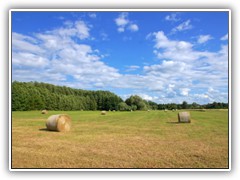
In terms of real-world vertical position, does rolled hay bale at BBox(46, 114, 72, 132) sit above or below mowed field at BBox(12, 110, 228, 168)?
above

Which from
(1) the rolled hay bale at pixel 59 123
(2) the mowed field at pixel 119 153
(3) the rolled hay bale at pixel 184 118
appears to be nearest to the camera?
(2) the mowed field at pixel 119 153

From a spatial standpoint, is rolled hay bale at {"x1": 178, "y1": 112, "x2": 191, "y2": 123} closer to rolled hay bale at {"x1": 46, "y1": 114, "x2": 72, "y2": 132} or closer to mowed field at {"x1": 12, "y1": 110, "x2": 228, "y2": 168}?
mowed field at {"x1": 12, "y1": 110, "x2": 228, "y2": 168}

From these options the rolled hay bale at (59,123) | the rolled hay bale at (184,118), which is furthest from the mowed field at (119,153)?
the rolled hay bale at (184,118)

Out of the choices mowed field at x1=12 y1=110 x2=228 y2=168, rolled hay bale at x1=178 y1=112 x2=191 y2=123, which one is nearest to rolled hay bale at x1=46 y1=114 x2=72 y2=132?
mowed field at x1=12 y1=110 x2=228 y2=168

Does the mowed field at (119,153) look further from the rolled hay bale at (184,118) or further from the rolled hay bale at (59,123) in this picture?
the rolled hay bale at (184,118)

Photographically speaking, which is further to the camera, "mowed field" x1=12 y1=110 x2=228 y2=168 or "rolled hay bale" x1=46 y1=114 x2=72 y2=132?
"rolled hay bale" x1=46 y1=114 x2=72 y2=132

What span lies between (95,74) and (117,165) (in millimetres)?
2724

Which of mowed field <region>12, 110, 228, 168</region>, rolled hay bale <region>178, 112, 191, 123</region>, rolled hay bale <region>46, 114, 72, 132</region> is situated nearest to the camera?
mowed field <region>12, 110, 228, 168</region>

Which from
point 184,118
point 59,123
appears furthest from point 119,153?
point 184,118

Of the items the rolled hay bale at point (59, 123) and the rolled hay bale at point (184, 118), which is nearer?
the rolled hay bale at point (59, 123)

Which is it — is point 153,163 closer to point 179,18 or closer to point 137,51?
point 137,51

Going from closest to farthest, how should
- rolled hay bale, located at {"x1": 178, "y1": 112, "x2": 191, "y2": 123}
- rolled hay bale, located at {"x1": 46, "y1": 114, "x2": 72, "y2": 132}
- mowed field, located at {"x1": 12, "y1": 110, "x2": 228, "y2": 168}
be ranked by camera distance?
mowed field, located at {"x1": 12, "y1": 110, "x2": 228, "y2": 168}, rolled hay bale, located at {"x1": 46, "y1": 114, "x2": 72, "y2": 132}, rolled hay bale, located at {"x1": 178, "y1": 112, "x2": 191, "y2": 123}

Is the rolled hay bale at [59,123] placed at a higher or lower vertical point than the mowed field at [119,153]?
higher

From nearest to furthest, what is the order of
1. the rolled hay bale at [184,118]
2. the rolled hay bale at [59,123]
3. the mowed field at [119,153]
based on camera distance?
the mowed field at [119,153] < the rolled hay bale at [59,123] < the rolled hay bale at [184,118]
